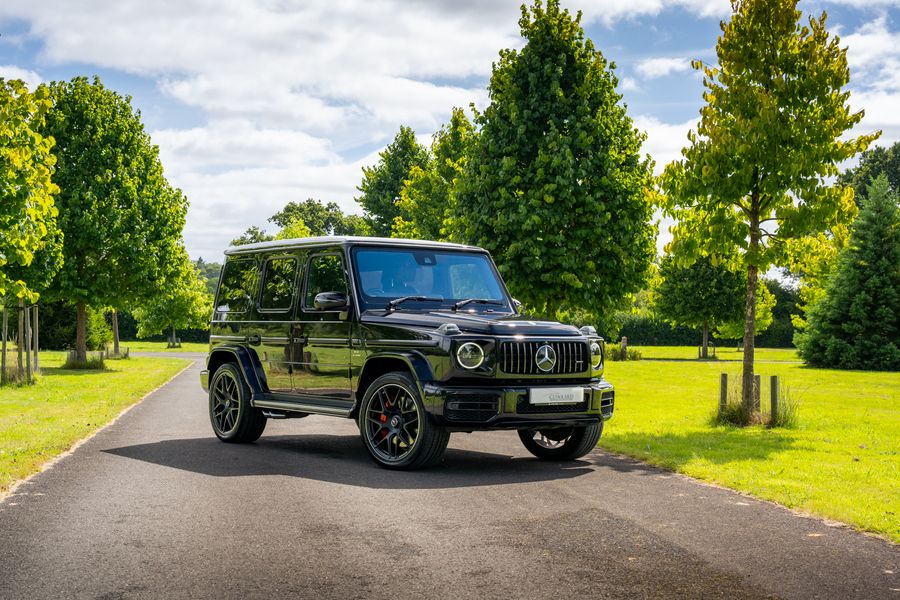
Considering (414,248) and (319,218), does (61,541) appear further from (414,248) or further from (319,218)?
(319,218)

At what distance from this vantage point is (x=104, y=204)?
30891 mm

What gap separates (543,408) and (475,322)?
1.00 m

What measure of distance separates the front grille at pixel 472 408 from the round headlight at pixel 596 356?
131 centimetres

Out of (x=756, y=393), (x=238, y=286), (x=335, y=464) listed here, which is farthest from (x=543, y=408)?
(x=756, y=393)

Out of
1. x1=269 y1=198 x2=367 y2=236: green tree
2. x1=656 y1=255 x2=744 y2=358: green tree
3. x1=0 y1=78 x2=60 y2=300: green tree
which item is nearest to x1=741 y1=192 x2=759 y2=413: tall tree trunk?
x1=0 y1=78 x2=60 y2=300: green tree

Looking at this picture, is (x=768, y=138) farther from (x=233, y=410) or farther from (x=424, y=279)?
(x=233, y=410)

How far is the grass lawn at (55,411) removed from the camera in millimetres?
10062

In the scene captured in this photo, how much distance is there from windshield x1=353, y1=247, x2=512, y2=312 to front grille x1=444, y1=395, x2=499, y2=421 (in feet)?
4.93

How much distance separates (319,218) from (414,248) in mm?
99781

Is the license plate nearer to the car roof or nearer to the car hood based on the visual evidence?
the car hood

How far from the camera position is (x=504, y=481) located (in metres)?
8.70

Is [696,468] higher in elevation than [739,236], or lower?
lower

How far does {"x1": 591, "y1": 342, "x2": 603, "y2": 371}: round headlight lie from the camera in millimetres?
9516

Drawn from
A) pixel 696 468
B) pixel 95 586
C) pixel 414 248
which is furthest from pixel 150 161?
pixel 95 586
